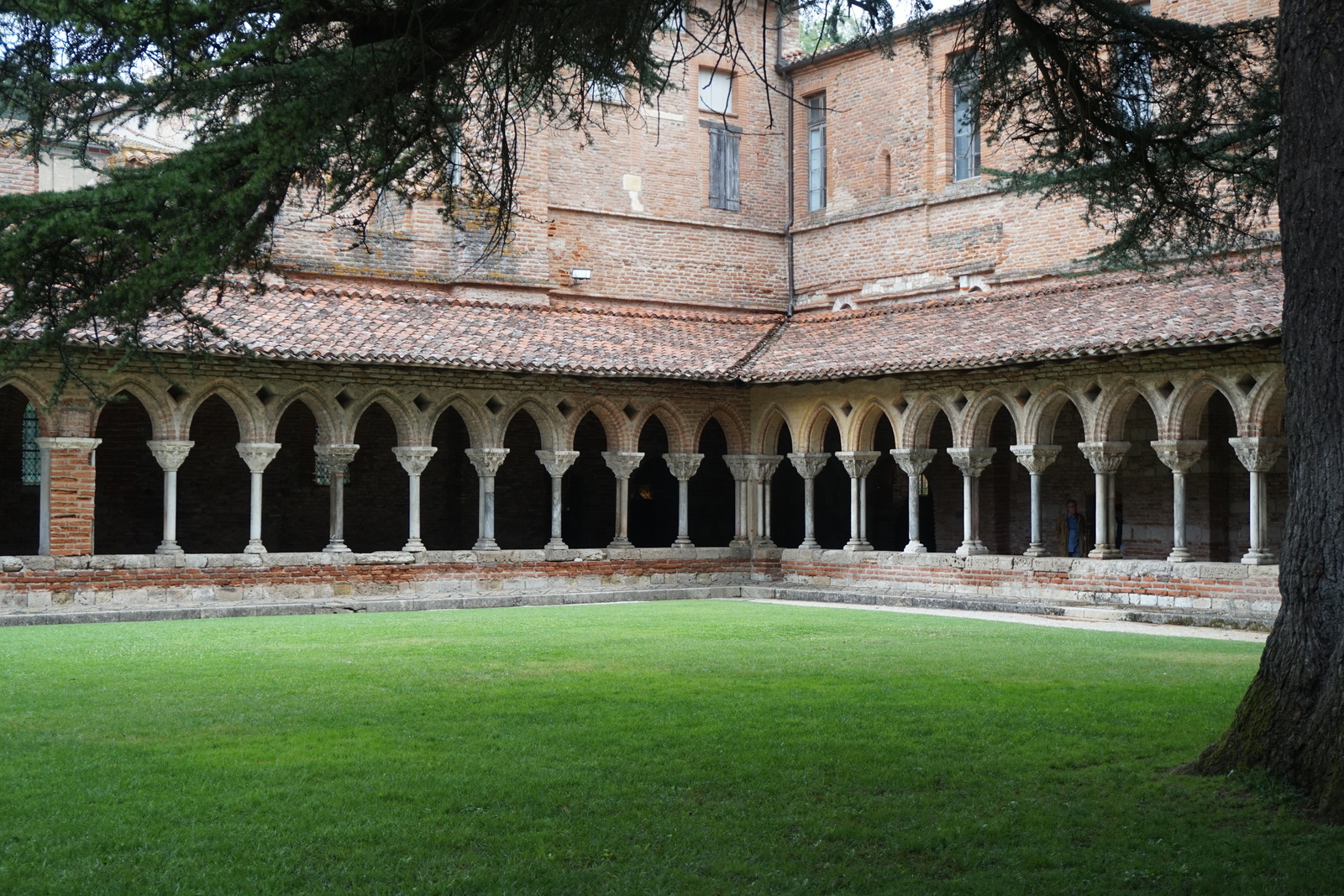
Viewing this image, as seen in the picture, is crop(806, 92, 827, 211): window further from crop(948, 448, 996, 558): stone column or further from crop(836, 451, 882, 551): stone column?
crop(948, 448, 996, 558): stone column

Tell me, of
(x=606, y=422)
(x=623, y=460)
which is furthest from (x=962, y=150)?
(x=623, y=460)

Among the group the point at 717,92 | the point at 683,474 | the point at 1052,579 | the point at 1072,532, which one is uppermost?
the point at 717,92

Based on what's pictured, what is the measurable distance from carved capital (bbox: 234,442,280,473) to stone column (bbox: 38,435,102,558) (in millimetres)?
1916

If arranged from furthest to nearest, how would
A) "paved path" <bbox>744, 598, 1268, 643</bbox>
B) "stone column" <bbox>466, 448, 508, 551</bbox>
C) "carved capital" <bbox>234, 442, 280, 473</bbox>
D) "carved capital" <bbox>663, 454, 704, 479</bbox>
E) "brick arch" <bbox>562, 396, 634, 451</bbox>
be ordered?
"carved capital" <bbox>663, 454, 704, 479</bbox> < "brick arch" <bbox>562, 396, 634, 451</bbox> < "stone column" <bbox>466, 448, 508, 551</bbox> < "carved capital" <bbox>234, 442, 280, 473</bbox> < "paved path" <bbox>744, 598, 1268, 643</bbox>

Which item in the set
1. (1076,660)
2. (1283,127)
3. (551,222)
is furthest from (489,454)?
(1283,127)

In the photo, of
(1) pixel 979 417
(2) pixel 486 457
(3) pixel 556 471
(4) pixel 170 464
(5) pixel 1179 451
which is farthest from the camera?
(3) pixel 556 471

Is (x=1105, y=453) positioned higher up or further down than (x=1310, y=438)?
higher up

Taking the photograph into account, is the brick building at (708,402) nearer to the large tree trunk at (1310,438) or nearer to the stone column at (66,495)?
the stone column at (66,495)

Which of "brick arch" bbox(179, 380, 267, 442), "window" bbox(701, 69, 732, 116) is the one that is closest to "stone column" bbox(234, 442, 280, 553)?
"brick arch" bbox(179, 380, 267, 442)

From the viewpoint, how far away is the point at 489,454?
2088 cm

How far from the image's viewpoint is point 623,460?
866 inches

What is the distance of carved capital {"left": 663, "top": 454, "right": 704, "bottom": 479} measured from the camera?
73.7 feet

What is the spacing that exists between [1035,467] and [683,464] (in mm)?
5198

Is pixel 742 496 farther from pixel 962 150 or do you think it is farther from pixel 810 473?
Result: pixel 962 150
